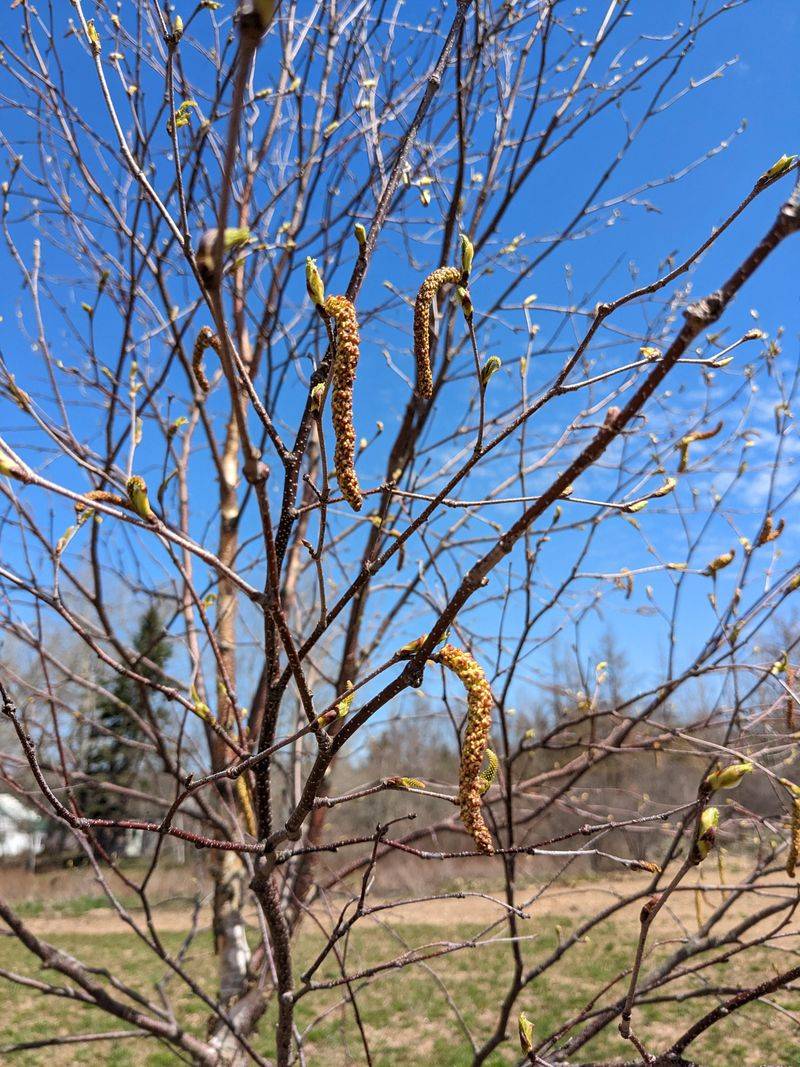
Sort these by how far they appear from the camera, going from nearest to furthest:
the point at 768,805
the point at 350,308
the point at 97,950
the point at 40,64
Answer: the point at 350,308
the point at 40,64
the point at 97,950
the point at 768,805

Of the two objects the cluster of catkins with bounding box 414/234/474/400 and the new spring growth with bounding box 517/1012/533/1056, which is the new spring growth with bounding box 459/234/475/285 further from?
the new spring growth with bounding box 517/1012/533/1056

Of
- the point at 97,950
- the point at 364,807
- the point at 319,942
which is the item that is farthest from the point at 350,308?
the point at 364,807

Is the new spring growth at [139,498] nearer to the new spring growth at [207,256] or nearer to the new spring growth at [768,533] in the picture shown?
the new spring growth at [207,256]

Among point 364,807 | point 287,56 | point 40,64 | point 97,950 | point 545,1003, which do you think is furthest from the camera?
point 364,807

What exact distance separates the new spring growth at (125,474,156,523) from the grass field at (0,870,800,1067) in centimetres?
457

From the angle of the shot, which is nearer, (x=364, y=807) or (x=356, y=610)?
(x=356, y=610)

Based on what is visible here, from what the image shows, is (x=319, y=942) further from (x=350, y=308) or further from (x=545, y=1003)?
(x=350, y=308)

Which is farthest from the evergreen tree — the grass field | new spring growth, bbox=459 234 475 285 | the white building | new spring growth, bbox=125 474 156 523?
the white building

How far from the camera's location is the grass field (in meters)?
7.13

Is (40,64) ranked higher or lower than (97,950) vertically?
higher

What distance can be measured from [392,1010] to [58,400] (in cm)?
968

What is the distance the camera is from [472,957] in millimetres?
11664

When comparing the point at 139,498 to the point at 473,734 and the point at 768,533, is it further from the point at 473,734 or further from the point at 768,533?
the point at 768,533

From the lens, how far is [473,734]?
2.49 ft
